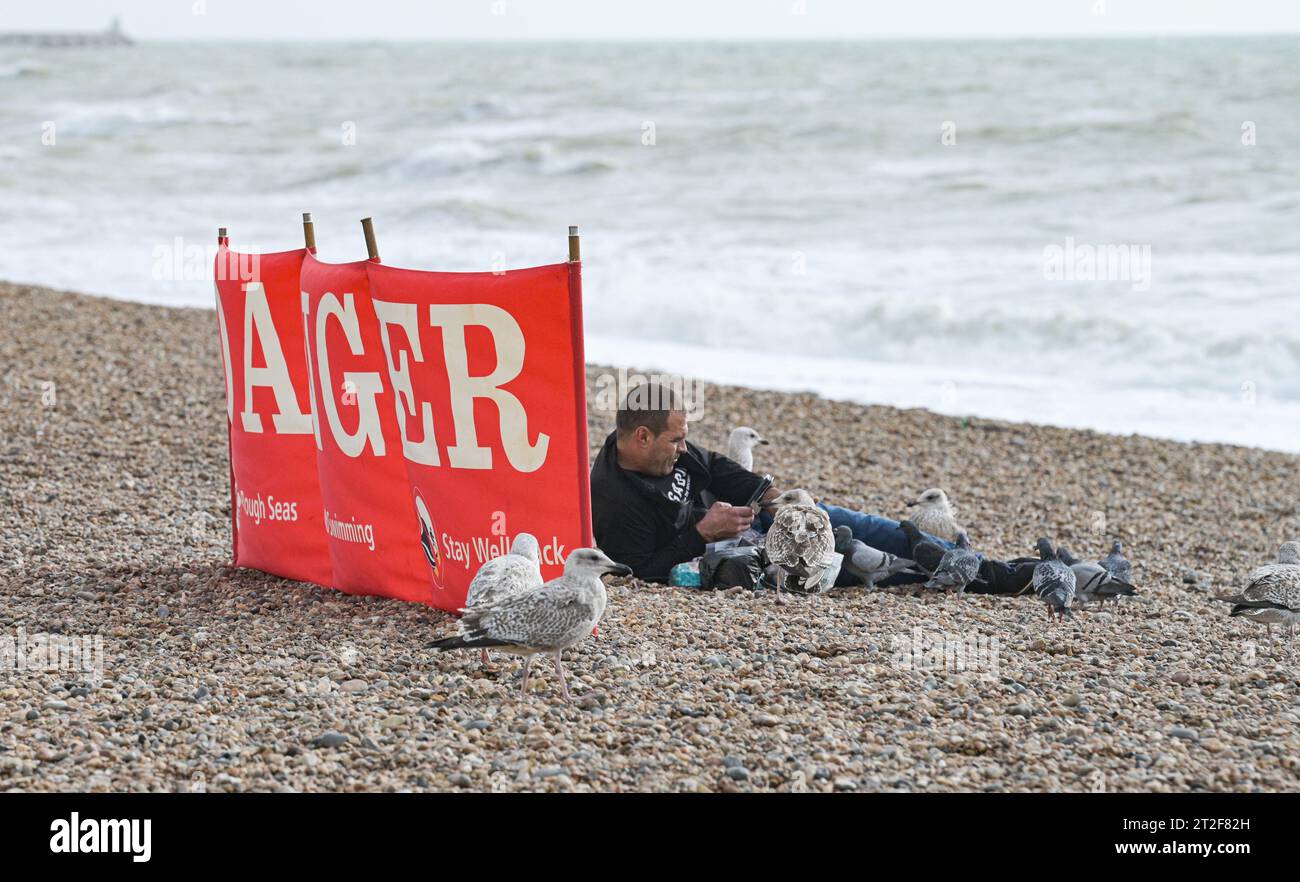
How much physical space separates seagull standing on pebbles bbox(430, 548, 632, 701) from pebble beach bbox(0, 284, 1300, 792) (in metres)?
0.21

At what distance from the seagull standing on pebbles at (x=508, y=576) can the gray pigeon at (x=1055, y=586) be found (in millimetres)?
2219

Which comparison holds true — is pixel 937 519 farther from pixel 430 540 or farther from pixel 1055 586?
pixel 430 540

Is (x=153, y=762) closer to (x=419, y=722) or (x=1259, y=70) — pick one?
(x=419, y=722)

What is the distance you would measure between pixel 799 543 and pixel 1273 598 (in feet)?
6.20

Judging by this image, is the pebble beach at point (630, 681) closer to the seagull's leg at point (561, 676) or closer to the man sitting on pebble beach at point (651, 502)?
the seagull's leg at point (561, 676)

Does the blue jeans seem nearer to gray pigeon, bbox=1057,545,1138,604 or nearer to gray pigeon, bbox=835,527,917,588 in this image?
gray pigeon, bbox=835,527,917,588

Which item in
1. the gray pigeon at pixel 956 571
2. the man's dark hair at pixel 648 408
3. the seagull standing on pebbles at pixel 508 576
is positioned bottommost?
the gray pigeon at pixel 956 571

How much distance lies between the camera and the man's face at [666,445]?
19.4 feet

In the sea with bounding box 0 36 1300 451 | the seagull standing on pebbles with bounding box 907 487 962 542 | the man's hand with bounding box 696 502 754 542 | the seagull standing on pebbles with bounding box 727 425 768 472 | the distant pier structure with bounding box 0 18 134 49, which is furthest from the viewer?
the distant pier structure with bounding box 0 18 134 49

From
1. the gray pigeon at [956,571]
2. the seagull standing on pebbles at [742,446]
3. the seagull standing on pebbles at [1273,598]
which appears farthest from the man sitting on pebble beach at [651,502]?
the seagull standing on pebbles at [1273,598]

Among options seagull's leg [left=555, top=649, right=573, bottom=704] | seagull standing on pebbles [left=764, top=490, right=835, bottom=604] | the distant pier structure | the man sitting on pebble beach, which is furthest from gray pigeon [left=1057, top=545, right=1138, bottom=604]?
the distant pier structure

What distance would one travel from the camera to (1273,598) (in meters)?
5.35

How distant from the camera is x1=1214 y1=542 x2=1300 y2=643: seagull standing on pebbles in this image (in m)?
5.32
